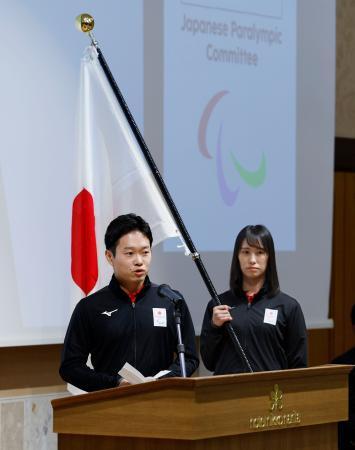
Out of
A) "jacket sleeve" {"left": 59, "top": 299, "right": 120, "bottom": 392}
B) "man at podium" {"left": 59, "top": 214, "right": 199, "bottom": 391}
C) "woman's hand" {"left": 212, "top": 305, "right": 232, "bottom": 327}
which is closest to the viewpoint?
"jacket sleeve" {"left": 59, "top": 299, "right": 120, "bottom": 392}

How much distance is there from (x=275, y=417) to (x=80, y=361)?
0.86 meters

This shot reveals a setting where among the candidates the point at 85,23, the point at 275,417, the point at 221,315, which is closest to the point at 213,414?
the point at 275,417

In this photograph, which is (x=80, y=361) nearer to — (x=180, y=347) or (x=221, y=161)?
(x=180, y=347)

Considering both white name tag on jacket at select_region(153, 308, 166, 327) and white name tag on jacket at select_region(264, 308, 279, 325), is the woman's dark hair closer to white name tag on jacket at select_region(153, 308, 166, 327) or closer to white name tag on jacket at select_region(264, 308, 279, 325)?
white name tag on jacket at select_region(264, 308, 279, 325)

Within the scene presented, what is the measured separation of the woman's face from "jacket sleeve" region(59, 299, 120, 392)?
77 centimetres

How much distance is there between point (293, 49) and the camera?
592 cm

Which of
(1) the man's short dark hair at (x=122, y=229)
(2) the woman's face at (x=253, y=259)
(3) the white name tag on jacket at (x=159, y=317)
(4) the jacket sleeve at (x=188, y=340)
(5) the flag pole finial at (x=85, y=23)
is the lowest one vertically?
(4) the jacket sleeve at (x=188, y=340)

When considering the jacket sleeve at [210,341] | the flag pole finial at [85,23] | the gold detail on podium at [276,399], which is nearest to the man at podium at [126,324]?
the jacket sleeve at [210,341]

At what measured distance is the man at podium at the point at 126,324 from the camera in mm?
3807

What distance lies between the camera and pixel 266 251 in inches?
171

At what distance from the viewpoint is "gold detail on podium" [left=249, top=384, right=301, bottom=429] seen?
3.19 meters

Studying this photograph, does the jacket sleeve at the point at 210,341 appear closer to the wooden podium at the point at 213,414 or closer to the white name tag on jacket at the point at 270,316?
the white name tag on jacket at the point at 270,316

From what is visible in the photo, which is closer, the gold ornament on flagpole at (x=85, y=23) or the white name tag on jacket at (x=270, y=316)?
the white name tag on jacket at (x=270, y=316)

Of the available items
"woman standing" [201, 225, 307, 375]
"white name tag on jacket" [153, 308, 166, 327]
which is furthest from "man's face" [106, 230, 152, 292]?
"woman standing" [201, 225, 307, 375]
